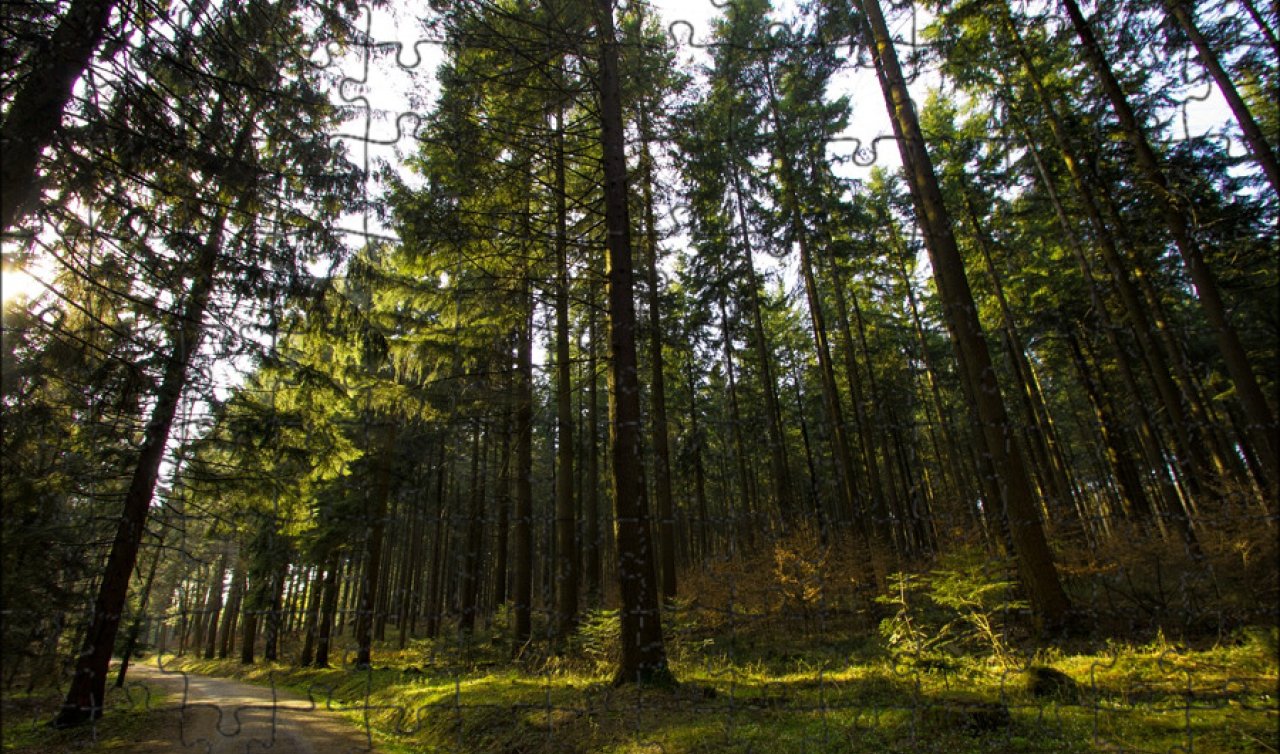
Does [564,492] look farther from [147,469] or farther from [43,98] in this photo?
[43,98]

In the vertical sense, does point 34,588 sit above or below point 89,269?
below

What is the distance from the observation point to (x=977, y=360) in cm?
600

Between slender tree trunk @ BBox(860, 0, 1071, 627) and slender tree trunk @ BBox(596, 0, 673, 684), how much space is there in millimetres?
3169

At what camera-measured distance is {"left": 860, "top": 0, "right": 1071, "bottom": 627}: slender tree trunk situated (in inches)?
224

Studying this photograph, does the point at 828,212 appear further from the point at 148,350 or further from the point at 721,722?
the point at 148,350

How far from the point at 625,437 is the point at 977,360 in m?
4.03

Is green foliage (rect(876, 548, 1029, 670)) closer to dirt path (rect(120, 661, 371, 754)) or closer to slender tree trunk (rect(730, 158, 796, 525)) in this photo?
slender tree trunk (rect(730, 158, 796, 525))

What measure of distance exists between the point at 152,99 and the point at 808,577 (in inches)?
404

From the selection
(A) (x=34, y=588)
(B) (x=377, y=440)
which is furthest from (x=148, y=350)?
(B) (x=377, y=440)

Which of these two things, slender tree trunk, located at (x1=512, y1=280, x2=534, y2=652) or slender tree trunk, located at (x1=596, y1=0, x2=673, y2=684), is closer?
slender tree trunk, located at (x1=596, y1=0, x2=673, y2=684)

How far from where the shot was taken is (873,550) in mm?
11062

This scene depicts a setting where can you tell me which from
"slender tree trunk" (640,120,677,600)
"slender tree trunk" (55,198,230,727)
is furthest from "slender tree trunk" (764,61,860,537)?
"slender tree trunk" (55,198,230,727)

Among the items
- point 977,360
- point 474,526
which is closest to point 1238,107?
point 977,360

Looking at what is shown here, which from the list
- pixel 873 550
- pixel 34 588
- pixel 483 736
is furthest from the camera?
pixel 873 550
